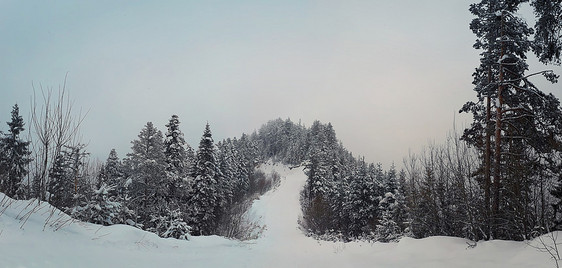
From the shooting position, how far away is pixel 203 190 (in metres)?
26.2

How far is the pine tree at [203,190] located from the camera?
83.6 ft

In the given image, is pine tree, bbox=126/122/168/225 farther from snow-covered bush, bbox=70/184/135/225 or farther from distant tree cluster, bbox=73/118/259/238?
snow-covered bush, bbox=70/184/135/225

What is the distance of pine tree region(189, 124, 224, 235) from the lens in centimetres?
2547

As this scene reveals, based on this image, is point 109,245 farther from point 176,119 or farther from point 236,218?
point 236,218

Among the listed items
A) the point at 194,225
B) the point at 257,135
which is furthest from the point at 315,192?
the point at 257,135

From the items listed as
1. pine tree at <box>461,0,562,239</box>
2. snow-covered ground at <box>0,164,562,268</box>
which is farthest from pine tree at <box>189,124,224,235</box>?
pine tree at <box>461,0,562,239</box>

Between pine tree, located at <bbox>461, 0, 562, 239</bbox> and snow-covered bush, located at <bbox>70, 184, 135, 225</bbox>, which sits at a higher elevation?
pine tree, located at <bbox>461, 0, 562, 239</bbox>

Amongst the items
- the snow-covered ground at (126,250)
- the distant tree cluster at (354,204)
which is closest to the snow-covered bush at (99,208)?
the snow-covered ground at (126,250)

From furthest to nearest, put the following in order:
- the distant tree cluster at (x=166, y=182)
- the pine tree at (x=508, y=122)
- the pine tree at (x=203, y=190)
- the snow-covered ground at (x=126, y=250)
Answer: the pine tree at (x=203, y=190)
the distant tree cluster at (x=166, y=182)
the pine tree at (x=508, y=122)
the snow-covered ground at (x=126, y=250)

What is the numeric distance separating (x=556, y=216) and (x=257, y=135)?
122 meters

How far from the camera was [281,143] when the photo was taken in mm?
104375

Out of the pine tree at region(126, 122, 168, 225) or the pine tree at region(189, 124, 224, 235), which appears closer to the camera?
the pine tree at region(126, 122, 168, 225)

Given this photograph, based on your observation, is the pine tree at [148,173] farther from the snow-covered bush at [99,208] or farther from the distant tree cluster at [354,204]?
the distant tree cluster at [354,204]

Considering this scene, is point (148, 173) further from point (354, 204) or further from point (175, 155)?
point (354, 204)
